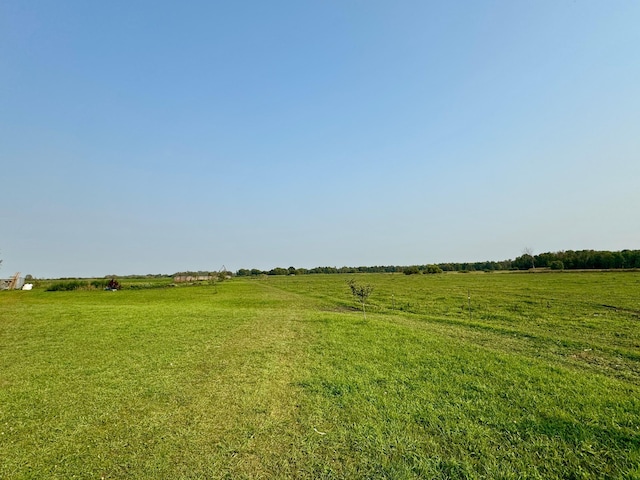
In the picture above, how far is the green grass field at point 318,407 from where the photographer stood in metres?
4.23

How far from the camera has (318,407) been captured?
606cm

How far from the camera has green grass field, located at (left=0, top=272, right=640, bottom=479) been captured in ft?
13.9

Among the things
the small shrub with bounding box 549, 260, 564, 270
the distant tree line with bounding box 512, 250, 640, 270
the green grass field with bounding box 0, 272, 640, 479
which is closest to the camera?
the green grass field with bounding box 0, 272, 640, 479

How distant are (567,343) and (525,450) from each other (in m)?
10.0

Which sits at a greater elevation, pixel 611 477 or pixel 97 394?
pixel 97 394

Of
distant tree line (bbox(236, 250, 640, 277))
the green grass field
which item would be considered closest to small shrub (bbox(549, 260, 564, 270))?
distant tree line (bbox(236, 250, 640, 277))

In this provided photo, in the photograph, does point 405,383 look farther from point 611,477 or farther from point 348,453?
point 611,477

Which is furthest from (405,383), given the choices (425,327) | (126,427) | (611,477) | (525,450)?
(425,327)

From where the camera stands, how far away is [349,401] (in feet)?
20.8

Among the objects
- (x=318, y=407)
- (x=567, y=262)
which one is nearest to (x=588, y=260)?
(x=567, y=262)

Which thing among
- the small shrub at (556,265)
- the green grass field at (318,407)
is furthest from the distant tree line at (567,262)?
the green grass field at (318,407)

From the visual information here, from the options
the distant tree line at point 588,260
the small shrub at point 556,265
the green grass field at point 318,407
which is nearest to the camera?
the green grass field at point 318,407

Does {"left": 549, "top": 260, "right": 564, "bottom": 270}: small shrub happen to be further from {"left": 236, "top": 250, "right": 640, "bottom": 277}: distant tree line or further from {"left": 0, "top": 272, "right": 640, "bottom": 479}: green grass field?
{"left": 0, "top": 272, "right": 640, "bottom": 479}: green grass field

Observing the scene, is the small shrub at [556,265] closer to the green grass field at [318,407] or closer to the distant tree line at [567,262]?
the distant tree line at [567,262]
